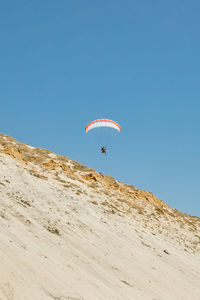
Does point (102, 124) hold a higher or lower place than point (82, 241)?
higher

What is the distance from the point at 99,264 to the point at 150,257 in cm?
530

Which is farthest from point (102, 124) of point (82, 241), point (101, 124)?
point (82, 241)

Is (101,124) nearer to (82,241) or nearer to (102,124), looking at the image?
(102,124)

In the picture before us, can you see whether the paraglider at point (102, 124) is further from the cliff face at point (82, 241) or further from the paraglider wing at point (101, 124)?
the cliff face at point (82, 241)

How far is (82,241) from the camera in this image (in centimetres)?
1642

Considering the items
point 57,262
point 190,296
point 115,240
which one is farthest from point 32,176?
point 190,296

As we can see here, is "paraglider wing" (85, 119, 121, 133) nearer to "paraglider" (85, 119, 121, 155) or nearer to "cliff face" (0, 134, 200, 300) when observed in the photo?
"paraglider" (85, 119, 121, 155)

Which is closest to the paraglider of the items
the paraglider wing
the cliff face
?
the paraglider wing

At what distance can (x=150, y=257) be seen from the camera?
18.5 metres

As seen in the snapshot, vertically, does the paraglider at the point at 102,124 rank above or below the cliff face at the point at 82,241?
above

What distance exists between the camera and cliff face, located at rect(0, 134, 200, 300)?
10.3 meters

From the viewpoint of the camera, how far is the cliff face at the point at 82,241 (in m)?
10.3

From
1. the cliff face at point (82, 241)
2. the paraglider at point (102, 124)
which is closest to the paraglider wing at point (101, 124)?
the paraglider at point (102, 124)

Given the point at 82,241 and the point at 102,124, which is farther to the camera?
the point at 102,124
